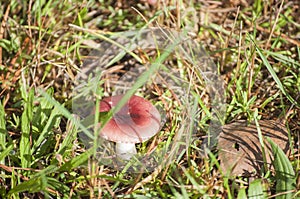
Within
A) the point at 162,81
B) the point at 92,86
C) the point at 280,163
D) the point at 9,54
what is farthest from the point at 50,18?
the point at 280,163

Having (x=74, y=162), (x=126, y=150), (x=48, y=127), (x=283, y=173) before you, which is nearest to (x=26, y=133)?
(x=48, y=127)

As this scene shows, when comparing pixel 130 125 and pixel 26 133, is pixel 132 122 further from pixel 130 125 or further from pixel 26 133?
pixel 26 133

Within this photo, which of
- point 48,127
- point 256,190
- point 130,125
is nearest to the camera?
point 256,190

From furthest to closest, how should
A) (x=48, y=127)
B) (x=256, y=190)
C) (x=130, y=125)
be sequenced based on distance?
1. (x=48, y=127)
2. (x=130, y=125)
3. (x=256, y=190)

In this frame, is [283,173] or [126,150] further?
[126,150]

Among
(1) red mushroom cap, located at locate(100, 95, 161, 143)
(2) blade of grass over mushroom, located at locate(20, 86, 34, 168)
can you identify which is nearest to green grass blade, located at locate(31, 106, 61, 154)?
(2) blade of grass over mushroom, located at locate(20, 86, 34, 168)

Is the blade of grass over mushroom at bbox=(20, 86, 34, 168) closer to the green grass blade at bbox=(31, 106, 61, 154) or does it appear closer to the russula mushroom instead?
the green grass blade at bbox=(31, 106, 61, 154)

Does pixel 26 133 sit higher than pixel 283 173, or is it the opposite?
pixel 26 133

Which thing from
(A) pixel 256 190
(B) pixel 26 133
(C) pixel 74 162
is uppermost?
(B) pixel 26 133
